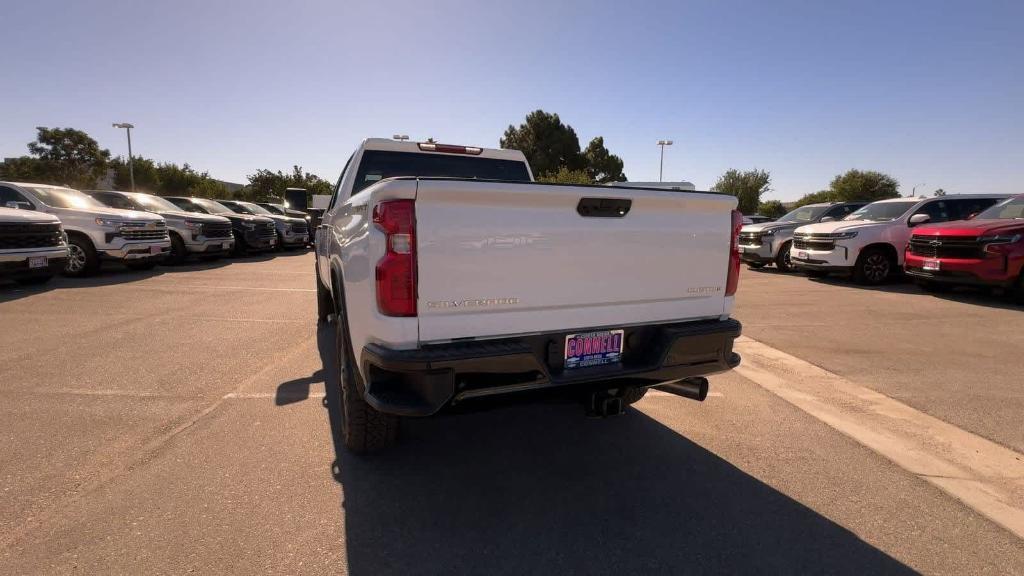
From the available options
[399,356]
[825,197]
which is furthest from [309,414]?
[825,197]

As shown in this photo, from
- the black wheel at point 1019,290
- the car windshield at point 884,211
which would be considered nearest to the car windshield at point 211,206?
the car windshield at point 884,211

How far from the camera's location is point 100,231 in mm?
9953

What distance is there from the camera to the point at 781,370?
4777 mm

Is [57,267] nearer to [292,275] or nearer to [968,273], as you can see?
[292,275]

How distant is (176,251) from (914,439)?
48.1 feet

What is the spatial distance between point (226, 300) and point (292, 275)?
3494mm

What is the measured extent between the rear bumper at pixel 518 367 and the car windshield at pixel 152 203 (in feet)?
45.5

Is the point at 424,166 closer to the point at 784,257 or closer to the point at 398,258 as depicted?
the point at 398,258

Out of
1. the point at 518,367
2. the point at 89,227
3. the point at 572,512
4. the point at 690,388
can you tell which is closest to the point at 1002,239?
the point at 690,388

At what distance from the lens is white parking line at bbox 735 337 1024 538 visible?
267 centimetres

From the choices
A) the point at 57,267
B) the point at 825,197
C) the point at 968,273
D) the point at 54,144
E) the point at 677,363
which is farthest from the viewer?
the point at 825,197

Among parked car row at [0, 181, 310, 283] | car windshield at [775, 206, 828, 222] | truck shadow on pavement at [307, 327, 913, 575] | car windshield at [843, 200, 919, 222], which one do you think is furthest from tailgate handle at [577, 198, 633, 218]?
car windshield at [775, 206, 828, 222]

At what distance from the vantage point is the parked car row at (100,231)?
319 inches

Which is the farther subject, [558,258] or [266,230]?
[266,230]
